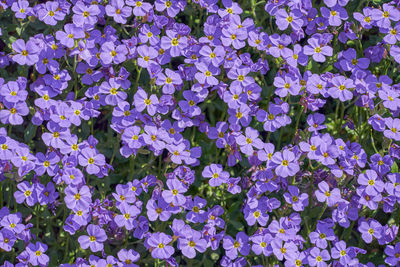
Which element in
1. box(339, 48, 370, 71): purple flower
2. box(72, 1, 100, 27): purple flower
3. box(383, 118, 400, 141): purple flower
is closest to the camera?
box(383, 118, 400, 141): purple flower

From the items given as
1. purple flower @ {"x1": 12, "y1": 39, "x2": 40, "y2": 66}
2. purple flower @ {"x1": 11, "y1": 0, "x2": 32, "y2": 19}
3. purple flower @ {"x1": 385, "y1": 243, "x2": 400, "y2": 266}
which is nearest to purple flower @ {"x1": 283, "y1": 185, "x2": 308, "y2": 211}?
purple flower @ {"x1": 385, "y1": 243, "x2": 400, "y2": 266}

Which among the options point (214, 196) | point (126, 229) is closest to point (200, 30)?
point (214, 196)

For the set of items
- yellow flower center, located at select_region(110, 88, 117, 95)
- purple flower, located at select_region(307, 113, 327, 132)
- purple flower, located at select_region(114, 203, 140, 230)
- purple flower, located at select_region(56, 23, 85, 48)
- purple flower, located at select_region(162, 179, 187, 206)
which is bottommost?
purple flower, located at select_region(114, 203, 140, 230)

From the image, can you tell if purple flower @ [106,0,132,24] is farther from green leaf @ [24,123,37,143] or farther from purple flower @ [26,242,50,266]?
purple flower @ [26,242,50,266]

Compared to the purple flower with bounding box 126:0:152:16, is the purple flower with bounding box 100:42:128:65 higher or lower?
lower

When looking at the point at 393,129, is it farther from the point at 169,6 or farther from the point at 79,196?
the point at 79,196

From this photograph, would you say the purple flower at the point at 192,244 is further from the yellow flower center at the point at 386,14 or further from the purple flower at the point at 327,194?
the yellow flower center at the point at 386,14

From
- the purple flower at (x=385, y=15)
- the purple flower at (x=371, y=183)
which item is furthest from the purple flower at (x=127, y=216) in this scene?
the purple flower at (x=385, y=15)

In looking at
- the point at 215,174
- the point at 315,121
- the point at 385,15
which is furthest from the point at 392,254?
the point at 385,15

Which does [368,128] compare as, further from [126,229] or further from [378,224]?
[126,229]
